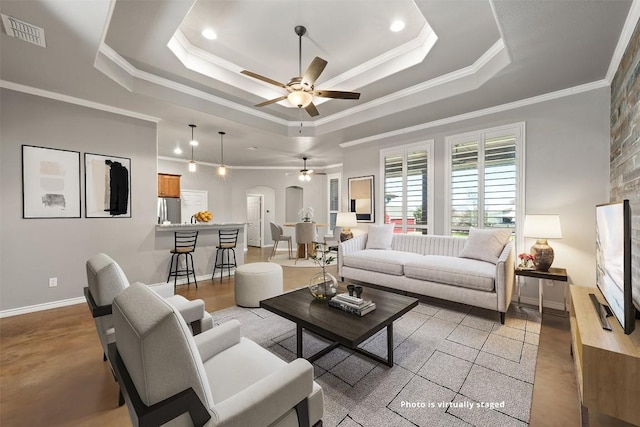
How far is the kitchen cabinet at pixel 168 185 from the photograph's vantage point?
6824 mm

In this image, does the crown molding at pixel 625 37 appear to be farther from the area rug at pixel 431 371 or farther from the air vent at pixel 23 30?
the air vent at pixel 23 30

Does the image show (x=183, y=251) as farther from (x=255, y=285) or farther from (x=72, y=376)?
(x=72, y=376)

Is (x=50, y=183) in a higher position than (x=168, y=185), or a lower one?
lower

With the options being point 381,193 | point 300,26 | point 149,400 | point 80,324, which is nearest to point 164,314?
point 149,400

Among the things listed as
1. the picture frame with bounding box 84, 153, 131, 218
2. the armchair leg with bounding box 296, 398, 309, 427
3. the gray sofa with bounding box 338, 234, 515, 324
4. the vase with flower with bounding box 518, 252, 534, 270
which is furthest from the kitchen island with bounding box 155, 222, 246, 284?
the vase with flower with bounding box 518, 252, 534, 270

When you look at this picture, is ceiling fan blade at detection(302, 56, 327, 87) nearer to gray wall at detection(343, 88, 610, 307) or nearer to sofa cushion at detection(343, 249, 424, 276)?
sofa cushion at detection(343, 249, 424, 276)

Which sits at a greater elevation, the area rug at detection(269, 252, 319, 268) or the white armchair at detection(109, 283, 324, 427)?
the white armchair at detection(109, 283, 324, 427)

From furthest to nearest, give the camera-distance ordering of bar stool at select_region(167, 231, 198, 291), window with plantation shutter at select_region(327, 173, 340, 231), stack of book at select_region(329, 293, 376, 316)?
window with plantation shutter at select_region(327, 173, 340, 231), bar stool at select_region(167, 231, 198, 291), stack of book at select_region(329, 293, 376, 316)

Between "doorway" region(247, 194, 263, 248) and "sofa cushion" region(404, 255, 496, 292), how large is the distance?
21.0 ft

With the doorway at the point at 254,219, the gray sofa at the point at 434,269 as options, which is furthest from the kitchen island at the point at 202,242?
the doorway at the point at 254,219

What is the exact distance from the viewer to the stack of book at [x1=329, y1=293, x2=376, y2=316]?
6.96 feet

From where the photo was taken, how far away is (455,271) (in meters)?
3.21

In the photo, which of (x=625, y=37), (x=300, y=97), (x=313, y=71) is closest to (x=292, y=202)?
(x=300, y=97)

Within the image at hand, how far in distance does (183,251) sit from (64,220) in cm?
151
